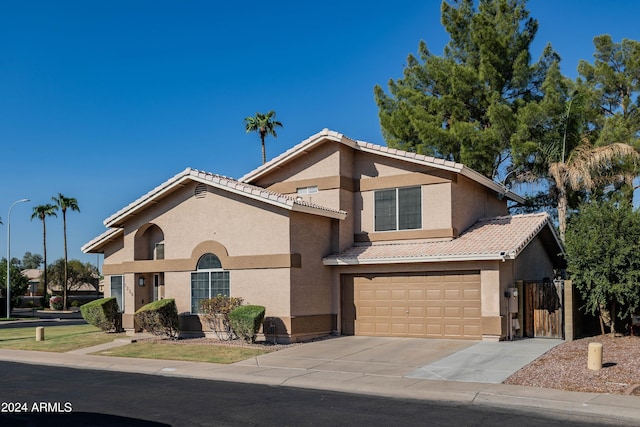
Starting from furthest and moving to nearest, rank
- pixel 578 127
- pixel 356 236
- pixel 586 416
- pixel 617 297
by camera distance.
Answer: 1. pixel 578 127
2. pixel 356 236
3. pixel 617 297
4. pixel 586 416

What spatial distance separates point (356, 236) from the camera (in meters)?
24.9

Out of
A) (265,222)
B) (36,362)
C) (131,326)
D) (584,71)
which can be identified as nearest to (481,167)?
(584,71)

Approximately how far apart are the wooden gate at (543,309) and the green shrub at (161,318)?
39.2 ft

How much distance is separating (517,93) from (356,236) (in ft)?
52.8

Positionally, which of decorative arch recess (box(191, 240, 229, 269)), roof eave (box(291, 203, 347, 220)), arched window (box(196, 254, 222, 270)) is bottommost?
arched window (box(196, 254, 222, 270))

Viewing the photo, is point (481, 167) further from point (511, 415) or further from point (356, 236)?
point (511, 415)

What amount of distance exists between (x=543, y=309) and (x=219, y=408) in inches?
503

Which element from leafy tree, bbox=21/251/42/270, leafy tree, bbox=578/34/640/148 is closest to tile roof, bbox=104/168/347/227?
leafy tree, bbox=578/34/640/148

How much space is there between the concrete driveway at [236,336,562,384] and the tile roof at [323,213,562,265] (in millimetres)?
2689

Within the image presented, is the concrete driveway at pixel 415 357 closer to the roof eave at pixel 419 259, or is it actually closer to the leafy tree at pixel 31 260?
the roof eave at pixel 419 259

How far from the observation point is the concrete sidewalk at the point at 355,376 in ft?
40.3

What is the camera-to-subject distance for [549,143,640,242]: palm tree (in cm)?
2942

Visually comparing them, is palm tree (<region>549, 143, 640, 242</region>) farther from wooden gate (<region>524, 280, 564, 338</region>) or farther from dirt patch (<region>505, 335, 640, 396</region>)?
dirt patch (<region>505, 335, 640, 396</region>)

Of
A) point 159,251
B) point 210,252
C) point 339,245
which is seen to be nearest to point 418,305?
point 339,245
